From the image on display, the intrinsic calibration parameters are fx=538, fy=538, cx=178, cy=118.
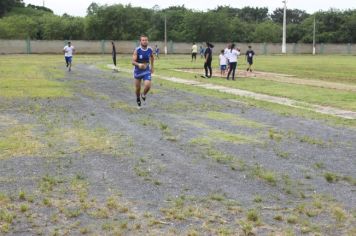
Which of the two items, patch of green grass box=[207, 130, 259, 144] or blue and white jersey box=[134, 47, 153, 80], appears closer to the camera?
patch of green grass box=[207, 130, 259, 144]

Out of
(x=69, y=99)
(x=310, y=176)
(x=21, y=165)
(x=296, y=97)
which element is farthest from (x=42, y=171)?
(x=296, y=97)

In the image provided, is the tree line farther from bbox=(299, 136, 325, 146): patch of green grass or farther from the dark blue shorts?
bbox=(299, 136, 325, 146): patch of green grass

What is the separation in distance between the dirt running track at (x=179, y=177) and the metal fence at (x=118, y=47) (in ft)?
186

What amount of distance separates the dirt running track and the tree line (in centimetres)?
7508

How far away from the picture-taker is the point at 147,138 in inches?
379

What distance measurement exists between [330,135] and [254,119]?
2.38 m

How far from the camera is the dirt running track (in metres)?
5.27

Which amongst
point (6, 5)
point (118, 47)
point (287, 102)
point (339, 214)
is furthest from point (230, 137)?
point (6, 5)

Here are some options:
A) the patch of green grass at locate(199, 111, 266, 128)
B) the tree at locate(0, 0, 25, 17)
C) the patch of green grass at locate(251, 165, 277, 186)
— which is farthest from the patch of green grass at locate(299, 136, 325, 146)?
the tree at locate(0, 0, 25, 17)

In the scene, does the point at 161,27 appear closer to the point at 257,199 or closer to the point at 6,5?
the point at 6,5

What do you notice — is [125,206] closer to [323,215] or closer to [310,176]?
[323,215]

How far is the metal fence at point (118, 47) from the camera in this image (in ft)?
217

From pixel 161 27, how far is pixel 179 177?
321ft

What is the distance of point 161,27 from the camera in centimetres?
10294
